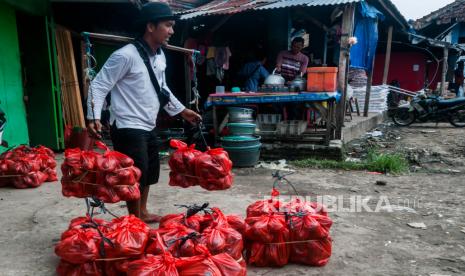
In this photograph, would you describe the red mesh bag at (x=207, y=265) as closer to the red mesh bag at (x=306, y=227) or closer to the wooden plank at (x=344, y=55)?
the red mesh bag at (x=306, y=227)

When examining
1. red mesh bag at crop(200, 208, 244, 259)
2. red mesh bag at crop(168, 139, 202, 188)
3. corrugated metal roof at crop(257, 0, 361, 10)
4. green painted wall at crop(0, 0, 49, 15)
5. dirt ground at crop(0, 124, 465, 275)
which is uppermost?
corrugated metal roof at crop(257, 0, 361, 10)

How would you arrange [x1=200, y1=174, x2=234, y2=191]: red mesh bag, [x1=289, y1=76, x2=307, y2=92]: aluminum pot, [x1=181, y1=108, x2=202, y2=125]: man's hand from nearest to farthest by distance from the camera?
1. [x1=200, y1=174, x2=234, y2=191]: red mesh bag
2. [x1=181, y1=108, x2=202, y2=125]: man's hand
3. [x1=289, y1=76, x2=307, y2=92]: aluminum pot

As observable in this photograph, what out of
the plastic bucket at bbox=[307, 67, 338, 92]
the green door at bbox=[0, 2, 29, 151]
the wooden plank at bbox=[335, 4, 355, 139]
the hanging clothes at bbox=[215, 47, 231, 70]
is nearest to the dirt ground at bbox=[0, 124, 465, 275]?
the wooden plank at bbox=[335, 4, 355, 139]

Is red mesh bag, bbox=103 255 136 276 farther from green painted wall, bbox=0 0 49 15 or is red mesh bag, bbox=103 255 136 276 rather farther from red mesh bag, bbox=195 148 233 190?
green painted wall, bbox=0 0 49 15

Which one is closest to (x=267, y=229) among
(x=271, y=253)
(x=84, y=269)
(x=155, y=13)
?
(x=271, y=253)

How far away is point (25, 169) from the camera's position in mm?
4930

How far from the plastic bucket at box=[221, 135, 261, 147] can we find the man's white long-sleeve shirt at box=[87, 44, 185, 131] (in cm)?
317

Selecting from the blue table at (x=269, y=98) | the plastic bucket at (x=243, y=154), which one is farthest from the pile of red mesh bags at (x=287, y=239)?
the blue table at (x=269, y=98)

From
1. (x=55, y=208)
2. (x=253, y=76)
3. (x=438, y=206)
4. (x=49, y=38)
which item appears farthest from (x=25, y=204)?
(x=253, y=76)

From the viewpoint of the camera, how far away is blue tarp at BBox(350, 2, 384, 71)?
25.9ft

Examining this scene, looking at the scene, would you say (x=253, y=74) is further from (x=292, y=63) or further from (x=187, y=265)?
(x=187, y=265)

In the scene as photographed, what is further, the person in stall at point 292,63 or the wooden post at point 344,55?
the person in stall at point 292,63

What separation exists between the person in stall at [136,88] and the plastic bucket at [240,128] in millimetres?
3292

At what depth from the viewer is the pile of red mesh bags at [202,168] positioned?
9.61ft
